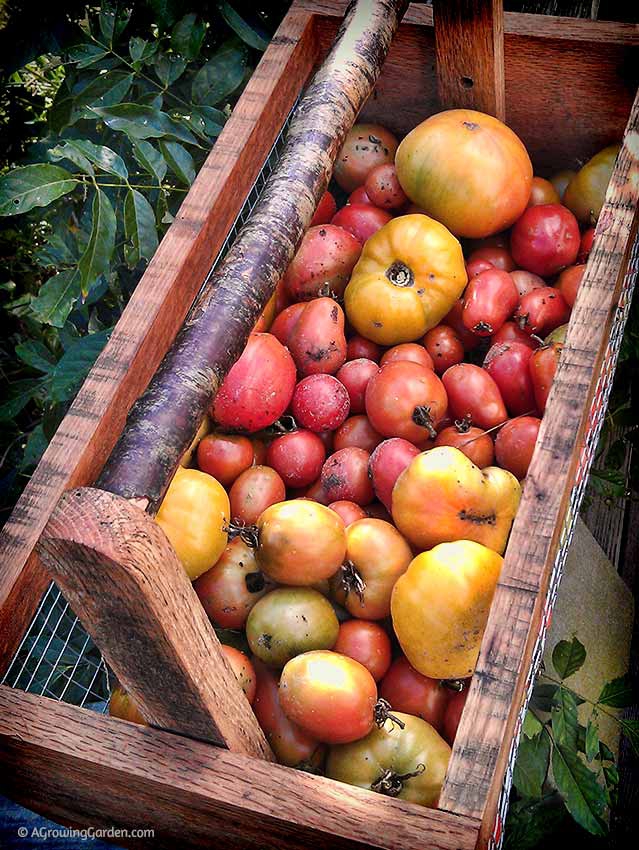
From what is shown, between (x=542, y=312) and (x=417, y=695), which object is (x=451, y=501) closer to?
(x=417, y=695)

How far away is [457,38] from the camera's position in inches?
56.2

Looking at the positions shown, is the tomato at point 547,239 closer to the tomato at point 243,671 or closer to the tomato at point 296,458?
the tomato at point 296,458

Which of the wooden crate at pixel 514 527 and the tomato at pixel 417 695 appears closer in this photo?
the wooden crate at pixel 514 527

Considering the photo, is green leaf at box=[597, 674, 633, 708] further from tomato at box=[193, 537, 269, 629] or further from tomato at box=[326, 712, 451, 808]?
tomato at box=[193, 537, 269, 629]

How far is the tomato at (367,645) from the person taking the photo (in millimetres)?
1084

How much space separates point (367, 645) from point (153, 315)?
0.53 m

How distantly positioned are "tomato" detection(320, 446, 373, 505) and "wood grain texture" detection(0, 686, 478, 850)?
1.46 ft

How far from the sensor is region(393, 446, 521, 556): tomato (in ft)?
3.51

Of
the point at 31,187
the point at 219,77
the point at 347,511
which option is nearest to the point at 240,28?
the point at 219,77

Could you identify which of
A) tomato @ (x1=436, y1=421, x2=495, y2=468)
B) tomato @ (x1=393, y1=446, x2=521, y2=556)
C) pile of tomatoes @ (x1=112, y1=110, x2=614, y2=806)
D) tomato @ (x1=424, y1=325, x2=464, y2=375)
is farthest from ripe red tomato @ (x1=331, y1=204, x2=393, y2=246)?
tomato @ (x1=393, y1=446, x2=521, y2=556)

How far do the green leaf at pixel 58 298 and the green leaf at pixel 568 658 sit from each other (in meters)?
0.93

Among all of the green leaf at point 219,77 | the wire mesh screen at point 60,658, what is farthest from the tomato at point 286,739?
the green leaf at point 219,77

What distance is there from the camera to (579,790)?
1215mm

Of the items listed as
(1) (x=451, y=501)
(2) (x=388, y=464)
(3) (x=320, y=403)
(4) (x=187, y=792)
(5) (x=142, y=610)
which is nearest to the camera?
(5) (x=142, y=610)
